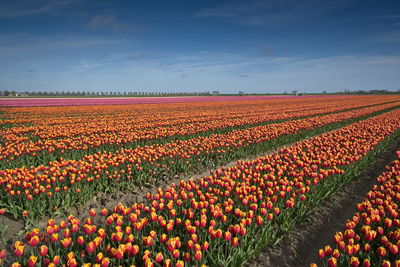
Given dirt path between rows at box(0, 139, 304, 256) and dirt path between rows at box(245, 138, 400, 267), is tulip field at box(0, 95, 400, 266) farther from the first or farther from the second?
dirt path between rows at box(245, 138, 400, 267)

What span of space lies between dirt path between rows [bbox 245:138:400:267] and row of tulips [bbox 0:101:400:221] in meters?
3.90

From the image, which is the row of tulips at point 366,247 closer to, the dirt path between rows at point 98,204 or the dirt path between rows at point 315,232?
the dirt path between rows at point 315,232

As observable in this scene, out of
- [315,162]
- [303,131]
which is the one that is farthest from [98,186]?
[303,131]

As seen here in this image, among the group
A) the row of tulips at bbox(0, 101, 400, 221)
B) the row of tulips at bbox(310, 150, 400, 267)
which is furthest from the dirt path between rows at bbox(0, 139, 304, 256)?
the row of tulips at bbox(310, 150, 400, 267)

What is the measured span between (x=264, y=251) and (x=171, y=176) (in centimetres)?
423

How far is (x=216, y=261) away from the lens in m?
3.40

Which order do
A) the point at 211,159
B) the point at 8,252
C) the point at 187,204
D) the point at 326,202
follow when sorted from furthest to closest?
the point at 211,159, the point at 326,202, the point at 187,204, the point at 8,252

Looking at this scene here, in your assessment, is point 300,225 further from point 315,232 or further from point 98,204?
point 98,204

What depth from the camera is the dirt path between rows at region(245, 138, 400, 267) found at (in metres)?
4.14

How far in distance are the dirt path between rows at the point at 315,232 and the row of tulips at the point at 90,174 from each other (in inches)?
154

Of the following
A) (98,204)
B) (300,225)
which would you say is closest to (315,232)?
(300,225)

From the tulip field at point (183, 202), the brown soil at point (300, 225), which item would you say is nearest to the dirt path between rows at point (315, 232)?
the brown soil at point (300, 225)

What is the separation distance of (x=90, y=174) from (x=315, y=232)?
566 centimetres

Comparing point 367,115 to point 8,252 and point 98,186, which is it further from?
point 8,252
